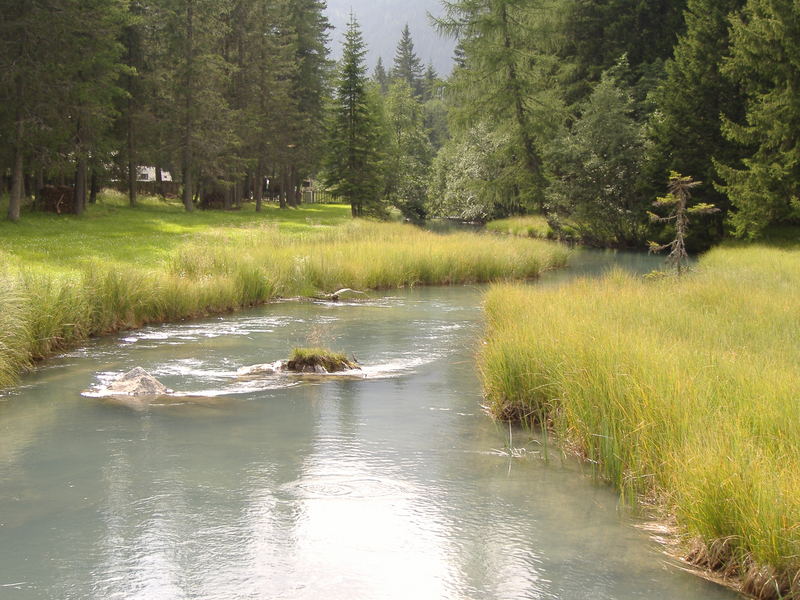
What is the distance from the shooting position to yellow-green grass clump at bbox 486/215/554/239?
42.4m

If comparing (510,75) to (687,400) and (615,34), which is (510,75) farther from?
(687,400)

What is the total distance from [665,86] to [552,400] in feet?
100

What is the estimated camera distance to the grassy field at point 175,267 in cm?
1260

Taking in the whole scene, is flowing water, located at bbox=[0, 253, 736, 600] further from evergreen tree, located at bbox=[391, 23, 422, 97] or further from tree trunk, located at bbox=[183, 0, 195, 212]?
evergreen tree, located at bbox=[391, 23, 422, 97]

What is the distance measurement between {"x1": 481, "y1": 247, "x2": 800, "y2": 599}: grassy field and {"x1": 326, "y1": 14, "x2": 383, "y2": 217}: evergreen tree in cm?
3658

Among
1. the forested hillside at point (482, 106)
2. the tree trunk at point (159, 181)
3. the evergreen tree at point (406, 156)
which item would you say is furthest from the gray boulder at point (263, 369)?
the evergreen tree at point (406, 156)

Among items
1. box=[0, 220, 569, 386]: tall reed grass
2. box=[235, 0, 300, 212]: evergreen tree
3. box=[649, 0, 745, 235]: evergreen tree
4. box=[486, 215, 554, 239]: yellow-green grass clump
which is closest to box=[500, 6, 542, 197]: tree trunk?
box=[486, 215, 554, 239]: yellow-green grass clump

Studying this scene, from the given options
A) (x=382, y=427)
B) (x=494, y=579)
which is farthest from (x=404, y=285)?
(x=494, y=579)

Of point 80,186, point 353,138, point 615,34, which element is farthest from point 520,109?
point 80,186

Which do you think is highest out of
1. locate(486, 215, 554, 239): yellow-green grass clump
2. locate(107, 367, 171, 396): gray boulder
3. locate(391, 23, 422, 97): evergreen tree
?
locate(391, 23, 422, 97): evergreen tree

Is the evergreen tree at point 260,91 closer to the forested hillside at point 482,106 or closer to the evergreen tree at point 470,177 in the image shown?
the forested hillside at point 482,106

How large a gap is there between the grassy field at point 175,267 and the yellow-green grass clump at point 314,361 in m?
4.11

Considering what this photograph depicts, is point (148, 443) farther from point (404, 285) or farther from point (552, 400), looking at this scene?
point (404, 285)

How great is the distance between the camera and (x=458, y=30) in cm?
4250
